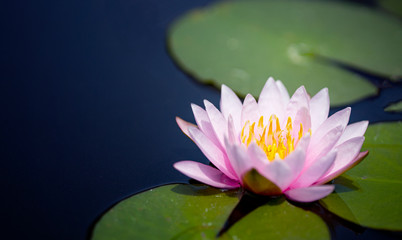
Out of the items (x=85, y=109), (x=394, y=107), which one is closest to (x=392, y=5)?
(x=394, y=107)

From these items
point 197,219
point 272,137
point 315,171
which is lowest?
point 197,219

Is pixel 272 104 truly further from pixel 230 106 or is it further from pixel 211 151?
pixel 211 151

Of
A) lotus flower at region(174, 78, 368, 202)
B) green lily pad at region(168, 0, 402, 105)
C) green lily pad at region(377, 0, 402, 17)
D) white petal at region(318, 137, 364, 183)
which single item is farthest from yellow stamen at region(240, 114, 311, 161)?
green lily pad at region(377, 0, 402, 17)

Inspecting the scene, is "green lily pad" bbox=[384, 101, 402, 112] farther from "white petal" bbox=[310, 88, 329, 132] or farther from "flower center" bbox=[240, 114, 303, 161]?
"flower center" bbox=[240, 114, 303, 161]

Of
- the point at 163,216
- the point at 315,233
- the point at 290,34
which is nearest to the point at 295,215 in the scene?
the point at 315,233

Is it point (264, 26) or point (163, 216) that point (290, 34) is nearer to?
point (264, 26)
